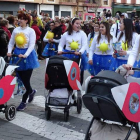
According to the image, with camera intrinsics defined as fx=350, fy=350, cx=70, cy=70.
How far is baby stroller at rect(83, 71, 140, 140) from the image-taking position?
3662mm

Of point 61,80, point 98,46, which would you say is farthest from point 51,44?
point 61,80

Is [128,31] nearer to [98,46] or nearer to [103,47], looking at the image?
[103,47]

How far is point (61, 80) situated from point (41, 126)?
86cm

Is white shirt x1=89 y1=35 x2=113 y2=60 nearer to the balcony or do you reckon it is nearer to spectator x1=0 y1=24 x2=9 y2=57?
spectator x1=0 y1=24 x2=9 y2=57

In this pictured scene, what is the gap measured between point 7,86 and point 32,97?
1.63 meters

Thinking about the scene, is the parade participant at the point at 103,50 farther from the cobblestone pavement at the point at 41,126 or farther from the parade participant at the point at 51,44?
the parade participant at the point at 51,44

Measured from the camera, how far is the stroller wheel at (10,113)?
6039 mm

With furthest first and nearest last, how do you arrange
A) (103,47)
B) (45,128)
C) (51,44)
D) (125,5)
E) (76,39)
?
(125,5) → (51,44) → (103,47) → (76,39) → (45,128)

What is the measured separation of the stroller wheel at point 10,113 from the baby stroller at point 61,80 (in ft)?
1.96

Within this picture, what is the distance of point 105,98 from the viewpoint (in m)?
3.63

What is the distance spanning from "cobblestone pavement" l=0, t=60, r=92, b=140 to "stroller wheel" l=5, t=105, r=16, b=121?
75 mm

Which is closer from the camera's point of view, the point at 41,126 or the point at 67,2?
the point at 41,126

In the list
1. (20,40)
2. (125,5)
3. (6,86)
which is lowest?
(6,86)

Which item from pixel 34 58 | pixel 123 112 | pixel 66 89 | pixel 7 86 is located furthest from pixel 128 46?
A: pixel 123 112
